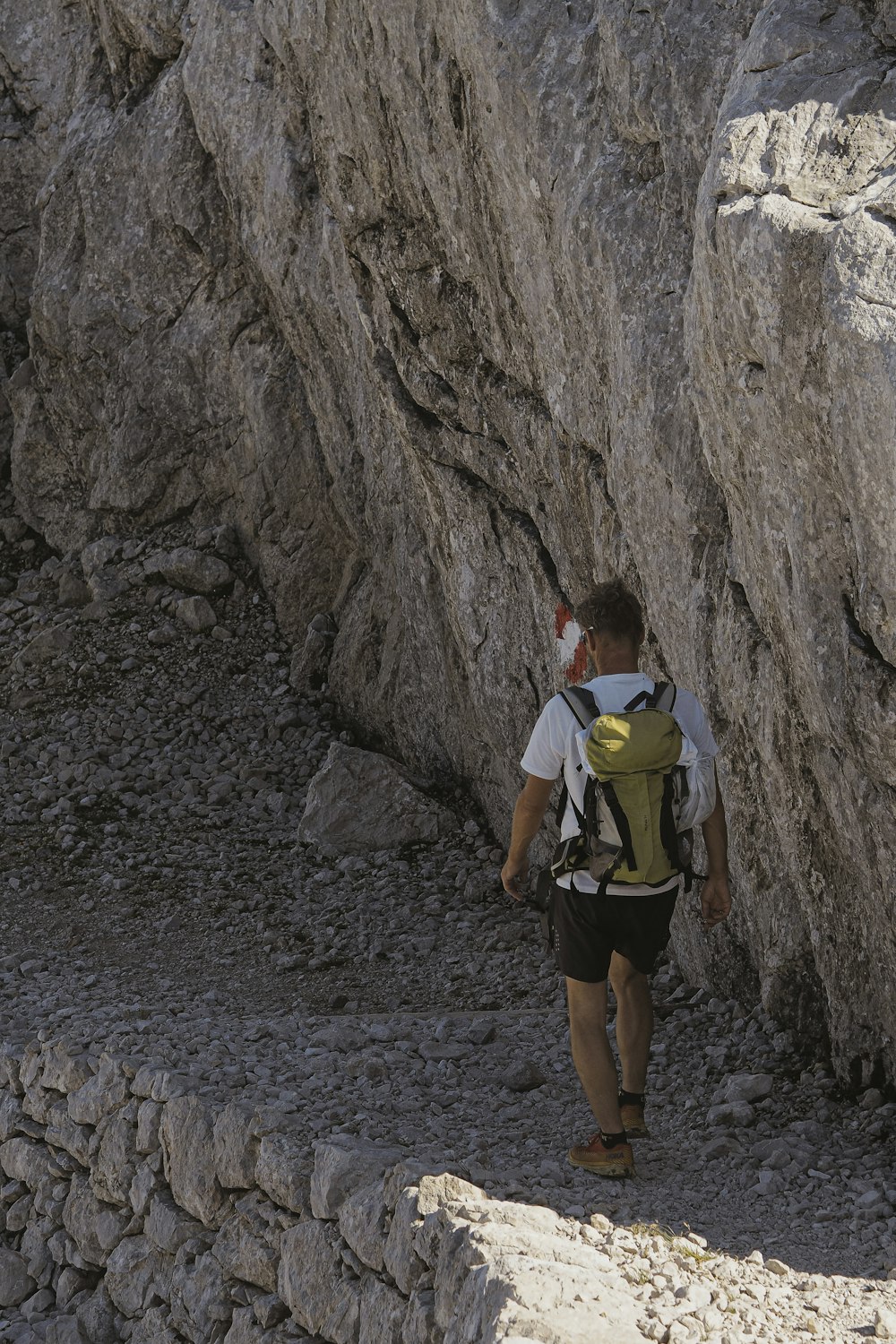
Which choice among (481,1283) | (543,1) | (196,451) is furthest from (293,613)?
(481,1283)

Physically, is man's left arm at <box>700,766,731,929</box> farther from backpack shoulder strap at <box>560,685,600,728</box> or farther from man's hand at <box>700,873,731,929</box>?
backpack shoulder strap at <box>560,685,600,728</box>

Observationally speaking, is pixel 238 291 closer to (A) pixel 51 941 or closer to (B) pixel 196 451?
(B) pixel 196 451

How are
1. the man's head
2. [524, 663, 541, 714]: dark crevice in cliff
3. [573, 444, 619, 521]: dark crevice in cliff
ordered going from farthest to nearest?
1. [524, 663, 541, 714]: dark crevice in cliff
2. [573, 444, 619, 521]: dark crevice in cliff
3. the man's head

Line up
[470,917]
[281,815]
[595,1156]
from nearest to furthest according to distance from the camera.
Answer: [595,1156], [470,917], [281,815]

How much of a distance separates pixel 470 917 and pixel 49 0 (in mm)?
12130

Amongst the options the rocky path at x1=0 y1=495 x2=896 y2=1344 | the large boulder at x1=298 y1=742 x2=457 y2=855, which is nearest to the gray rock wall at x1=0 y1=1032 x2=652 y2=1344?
the rocky path at x1=0 y1=495 x2=896 y2=1344

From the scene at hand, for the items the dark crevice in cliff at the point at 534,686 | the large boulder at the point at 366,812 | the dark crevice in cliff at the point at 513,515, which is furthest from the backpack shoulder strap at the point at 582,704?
the large boulder at the point at 366,812

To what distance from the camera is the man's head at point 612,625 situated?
4.51 metres

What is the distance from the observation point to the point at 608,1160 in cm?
453

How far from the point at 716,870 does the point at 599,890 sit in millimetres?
520

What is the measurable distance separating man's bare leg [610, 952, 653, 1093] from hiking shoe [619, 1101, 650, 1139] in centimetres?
15

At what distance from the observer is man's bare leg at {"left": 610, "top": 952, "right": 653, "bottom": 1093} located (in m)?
4.65

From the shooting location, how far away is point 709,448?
16.8 ft

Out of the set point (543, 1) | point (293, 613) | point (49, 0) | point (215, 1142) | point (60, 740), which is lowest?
point (215, 1142)
